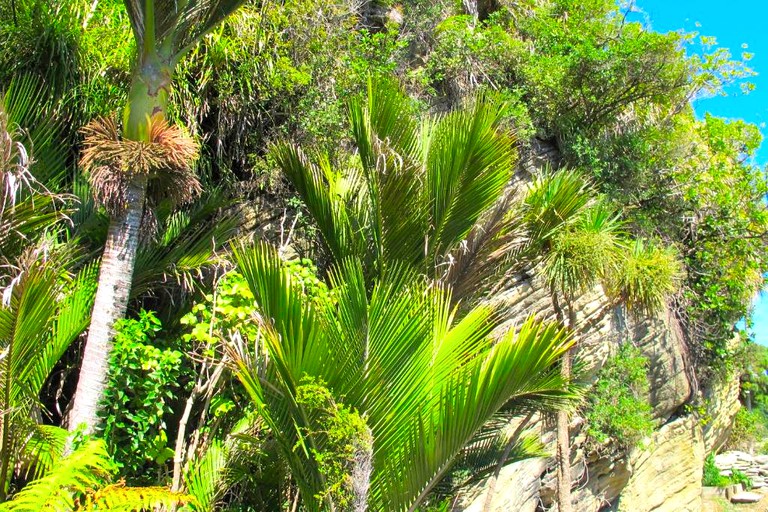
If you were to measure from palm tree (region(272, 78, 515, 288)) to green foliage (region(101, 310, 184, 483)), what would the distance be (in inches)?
61.3

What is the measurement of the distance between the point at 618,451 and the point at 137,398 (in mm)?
6650

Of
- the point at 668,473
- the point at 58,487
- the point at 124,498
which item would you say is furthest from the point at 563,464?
the point at 668,473

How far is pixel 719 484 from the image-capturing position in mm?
14453

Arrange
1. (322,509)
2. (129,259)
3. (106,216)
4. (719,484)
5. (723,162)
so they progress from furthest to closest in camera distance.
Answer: (719,484)
(723,162)
(106,216)
(129,259)
(322,509)

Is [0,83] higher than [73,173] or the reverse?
higher

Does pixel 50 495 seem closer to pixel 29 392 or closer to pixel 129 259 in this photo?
pixel 29 392

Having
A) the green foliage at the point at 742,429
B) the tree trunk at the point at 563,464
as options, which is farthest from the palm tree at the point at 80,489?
the green foliage at the point at 742,429

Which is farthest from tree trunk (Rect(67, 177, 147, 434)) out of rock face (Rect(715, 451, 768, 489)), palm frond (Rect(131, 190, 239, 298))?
rock face (Rect(715, 451, 768, 489))

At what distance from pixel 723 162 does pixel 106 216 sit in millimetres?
9348

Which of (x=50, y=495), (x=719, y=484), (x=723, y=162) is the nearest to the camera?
(x=50, y=495)

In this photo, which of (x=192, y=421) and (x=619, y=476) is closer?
(x=192, y=421)

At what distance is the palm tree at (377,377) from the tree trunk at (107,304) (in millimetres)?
923

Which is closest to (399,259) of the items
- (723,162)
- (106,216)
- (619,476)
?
(106,216)

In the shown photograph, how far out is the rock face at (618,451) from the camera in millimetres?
7863
